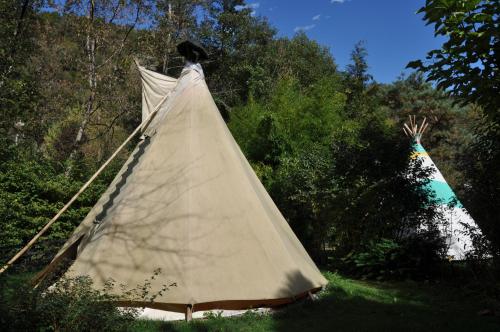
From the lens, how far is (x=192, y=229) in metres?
5.01

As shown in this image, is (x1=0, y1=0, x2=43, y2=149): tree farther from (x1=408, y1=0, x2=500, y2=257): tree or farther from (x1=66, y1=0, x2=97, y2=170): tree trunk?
(x1=408, y1=0, x2=500, y2=257): tree

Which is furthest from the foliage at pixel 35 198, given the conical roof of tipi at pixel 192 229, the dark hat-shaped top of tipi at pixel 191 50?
the dark hat-shaped top of tipi at pixel 191 50

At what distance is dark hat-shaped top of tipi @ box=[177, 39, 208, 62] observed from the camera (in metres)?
6.50

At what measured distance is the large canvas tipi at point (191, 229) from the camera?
4.72 metres

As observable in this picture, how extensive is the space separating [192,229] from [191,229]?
1 cm

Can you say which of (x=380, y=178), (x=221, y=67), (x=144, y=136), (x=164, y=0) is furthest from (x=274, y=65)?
(x=144, y=136)

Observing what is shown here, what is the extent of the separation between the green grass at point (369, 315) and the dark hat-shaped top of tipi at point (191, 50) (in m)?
3.94

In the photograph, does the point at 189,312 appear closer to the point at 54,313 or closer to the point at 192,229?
the point at 192,229

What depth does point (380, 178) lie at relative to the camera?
8.94 metres

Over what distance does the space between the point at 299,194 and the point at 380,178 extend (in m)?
2.09

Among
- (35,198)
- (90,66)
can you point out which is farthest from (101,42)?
(35,198)

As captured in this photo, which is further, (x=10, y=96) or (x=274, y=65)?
(x=274, y=65)

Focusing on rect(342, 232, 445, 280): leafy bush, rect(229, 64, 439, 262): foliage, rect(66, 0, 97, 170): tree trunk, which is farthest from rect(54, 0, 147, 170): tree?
rect(342, 232, 445, 280): leafy bush

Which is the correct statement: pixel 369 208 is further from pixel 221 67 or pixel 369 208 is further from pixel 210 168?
pixel 221 67
